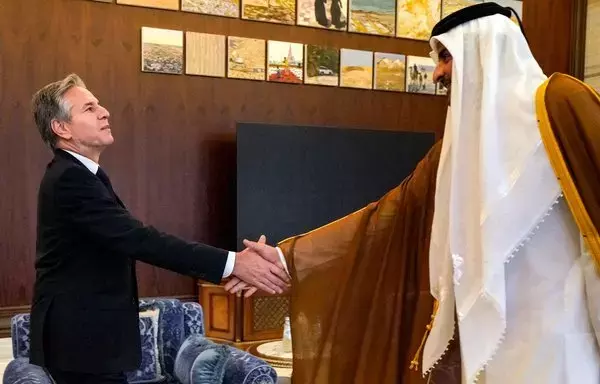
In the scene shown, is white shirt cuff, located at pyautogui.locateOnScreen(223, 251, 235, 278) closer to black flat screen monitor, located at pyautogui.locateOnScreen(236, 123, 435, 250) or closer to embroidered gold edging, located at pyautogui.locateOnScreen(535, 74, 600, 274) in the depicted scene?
embroidered gold edging, located at pyautogui.locateOnScreen(535, 74, 600, 274)

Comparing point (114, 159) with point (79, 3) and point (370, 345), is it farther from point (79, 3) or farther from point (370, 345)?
point (370, 345)

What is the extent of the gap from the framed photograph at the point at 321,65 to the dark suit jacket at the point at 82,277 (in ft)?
10.9

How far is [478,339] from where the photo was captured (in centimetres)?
156

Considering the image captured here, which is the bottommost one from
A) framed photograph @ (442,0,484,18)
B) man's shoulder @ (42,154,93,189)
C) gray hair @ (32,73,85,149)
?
man's shoulder @ (42,154,93,189)

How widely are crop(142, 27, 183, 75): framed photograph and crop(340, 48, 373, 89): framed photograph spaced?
1.36 metres

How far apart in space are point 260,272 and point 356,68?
3451 mm

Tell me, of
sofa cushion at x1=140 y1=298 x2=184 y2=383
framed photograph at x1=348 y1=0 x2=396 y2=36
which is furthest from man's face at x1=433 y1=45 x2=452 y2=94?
framed photograph at x1=348 y1=0 x2=396 y2=36

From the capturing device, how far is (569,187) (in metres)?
1.50

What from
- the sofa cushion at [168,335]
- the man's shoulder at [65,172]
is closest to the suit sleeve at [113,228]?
the man's shoulder at [65,172]

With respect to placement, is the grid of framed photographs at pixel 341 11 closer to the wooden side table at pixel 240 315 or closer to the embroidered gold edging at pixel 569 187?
the wooden side table at pixel 240 315

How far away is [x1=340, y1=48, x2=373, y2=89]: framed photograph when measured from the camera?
17.6ft

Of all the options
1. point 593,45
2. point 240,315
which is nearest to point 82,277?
point 240,315

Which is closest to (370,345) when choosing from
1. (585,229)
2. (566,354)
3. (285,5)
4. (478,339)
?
(478,339)

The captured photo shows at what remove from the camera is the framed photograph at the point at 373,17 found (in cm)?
537
